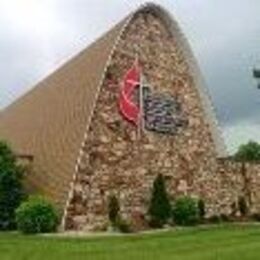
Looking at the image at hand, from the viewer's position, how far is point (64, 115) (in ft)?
118

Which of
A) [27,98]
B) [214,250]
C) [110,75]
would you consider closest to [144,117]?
[110,75]

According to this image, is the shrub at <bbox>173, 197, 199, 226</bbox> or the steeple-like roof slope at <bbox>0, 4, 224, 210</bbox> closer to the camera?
the steeple-like roof slope at <bbox>0, 4, 224, 210</bbox>

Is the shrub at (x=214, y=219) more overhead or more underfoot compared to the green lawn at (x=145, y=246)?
more overhead

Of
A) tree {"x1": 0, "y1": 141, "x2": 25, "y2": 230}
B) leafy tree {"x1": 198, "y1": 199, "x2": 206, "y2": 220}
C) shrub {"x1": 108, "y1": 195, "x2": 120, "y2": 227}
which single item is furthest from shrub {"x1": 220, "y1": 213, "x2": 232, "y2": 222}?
tree {"x1": 0, "y1": 141, "x2": 25, "y2": 230}

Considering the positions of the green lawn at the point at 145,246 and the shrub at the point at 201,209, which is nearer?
the green lawn at the point at 145,246

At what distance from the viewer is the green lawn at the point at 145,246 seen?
21.2m

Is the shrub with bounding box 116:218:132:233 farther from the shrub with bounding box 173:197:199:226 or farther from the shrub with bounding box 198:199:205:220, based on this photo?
the shrub with bounding box 198:199:205:220

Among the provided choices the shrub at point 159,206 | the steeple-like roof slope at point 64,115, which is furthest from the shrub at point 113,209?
the steeple-like roof slope at point 64,115

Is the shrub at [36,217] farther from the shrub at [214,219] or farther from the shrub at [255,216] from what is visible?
the shrub at [255,216]

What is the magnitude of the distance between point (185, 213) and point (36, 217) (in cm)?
709

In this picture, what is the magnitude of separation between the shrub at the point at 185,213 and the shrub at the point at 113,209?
2868mm

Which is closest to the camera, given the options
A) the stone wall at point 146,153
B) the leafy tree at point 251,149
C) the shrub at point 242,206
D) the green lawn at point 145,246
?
the green lawn at point 145,246

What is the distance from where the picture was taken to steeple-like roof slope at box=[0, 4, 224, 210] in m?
33.7

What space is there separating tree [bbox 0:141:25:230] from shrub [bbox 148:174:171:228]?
5.14 m
